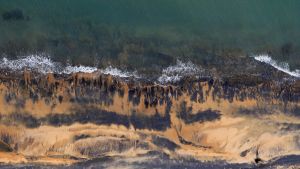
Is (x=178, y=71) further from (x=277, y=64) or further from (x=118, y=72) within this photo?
(x=277, y=64)

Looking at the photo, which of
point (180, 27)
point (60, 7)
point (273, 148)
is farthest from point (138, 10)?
point (273, 148)

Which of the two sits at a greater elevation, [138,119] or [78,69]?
[78,69]

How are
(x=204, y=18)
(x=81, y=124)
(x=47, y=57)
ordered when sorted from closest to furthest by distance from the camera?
(x=81, y=124), (x=47, y=57), (x=204, y=18)

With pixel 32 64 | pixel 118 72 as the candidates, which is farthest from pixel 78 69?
pixel 32 64

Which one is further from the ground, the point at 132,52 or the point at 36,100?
the point at 132,52

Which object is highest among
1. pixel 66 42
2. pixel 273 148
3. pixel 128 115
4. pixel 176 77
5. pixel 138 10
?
pixel 138 10

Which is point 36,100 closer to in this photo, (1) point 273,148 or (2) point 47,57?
(2) point 47,57

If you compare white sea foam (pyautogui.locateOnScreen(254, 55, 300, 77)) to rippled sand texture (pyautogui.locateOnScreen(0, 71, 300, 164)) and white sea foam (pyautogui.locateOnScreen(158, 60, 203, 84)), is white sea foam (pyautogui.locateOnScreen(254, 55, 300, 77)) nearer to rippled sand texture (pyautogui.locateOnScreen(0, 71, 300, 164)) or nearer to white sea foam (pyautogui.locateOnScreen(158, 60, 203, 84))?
rippled sand texture (pyautogui.locateOnScreen(0, 71, 300, 164))

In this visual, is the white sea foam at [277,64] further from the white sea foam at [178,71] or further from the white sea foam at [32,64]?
the white sea foam at [32,64]
